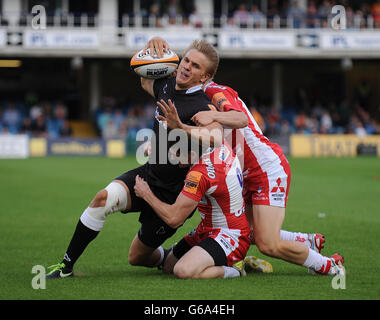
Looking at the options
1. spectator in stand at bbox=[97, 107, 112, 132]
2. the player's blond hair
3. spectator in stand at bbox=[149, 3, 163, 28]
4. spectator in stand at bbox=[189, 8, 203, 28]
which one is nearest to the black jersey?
the player's blond hair

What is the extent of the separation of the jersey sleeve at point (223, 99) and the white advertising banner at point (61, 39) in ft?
85.7

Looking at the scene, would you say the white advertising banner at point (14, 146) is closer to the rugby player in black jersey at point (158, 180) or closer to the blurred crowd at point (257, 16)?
the blurred crowd at point (257, 16)

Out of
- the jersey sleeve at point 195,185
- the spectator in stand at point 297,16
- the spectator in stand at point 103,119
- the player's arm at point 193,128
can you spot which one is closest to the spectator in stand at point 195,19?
the spectator in stand at point 297,16

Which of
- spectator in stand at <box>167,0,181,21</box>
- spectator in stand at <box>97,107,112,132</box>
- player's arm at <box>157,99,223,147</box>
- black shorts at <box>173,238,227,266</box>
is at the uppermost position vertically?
spectator in stand at <box>167,0,181,21</box>

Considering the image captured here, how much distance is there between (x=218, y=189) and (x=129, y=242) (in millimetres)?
2905

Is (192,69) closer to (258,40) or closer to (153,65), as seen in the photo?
(153,65)

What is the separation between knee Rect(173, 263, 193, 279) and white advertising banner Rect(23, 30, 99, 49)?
26676 millimetres

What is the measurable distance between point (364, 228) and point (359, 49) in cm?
2496

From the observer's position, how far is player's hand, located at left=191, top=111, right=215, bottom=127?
6043 mm

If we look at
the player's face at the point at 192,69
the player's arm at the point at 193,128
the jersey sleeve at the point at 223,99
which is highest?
the player's face at the point at 192,69

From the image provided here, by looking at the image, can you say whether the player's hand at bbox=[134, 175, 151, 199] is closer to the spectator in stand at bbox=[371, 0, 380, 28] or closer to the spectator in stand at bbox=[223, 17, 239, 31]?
the spectator in stand at bbox=[223, 17, 239, 31]

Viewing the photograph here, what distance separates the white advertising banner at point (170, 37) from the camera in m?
31.3

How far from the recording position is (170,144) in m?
6.52

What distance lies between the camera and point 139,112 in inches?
1328
